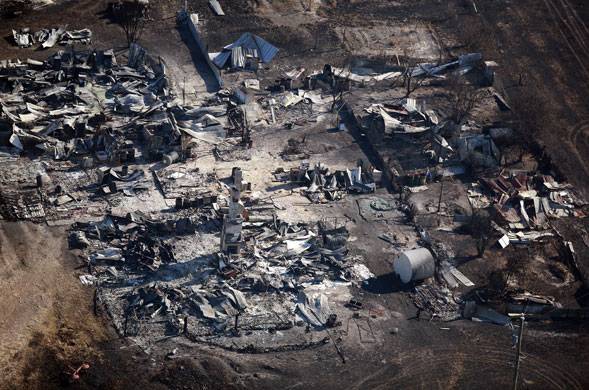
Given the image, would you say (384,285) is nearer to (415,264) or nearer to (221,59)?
(415,264)

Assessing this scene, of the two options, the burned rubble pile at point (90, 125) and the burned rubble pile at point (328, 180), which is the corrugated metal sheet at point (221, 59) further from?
the burned rubble pile at point (328, 180)

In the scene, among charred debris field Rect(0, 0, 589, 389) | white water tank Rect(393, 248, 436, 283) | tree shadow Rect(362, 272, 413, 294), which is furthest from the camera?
tree shadow Rect(362, 272, 413, 294)

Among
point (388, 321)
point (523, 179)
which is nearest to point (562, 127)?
point (523, 179)

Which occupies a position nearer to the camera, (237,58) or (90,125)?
(90,125)

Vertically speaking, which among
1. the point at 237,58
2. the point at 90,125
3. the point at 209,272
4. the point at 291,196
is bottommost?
the point at 291,196

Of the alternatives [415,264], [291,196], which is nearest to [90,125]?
[291,196]

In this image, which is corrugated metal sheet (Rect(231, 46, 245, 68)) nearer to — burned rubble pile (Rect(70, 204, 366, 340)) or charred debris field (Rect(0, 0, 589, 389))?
charred debris field (Rect(0, 0, 589, 389))

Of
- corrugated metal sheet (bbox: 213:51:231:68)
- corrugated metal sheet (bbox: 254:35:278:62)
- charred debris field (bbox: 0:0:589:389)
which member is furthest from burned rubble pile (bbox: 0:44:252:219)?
corrugated metal sheet (bbox: 254:35:278:62)
